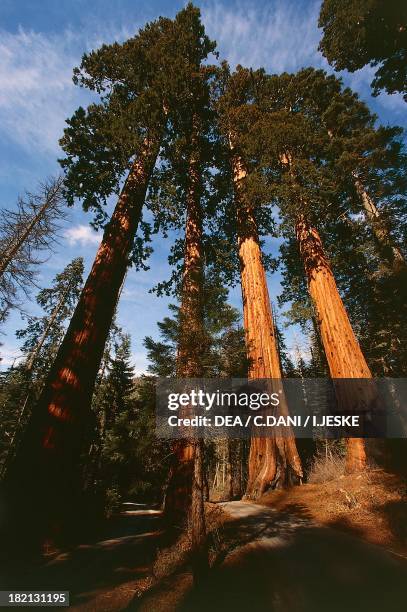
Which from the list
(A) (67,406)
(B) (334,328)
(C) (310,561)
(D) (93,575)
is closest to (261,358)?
(B) (334,328)

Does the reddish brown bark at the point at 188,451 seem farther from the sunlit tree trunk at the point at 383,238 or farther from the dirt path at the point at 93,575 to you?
the sunlit tree trunk at the point at 383,238

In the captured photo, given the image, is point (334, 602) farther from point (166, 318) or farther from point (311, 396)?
point (311, 396)

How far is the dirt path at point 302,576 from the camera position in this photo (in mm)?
2779

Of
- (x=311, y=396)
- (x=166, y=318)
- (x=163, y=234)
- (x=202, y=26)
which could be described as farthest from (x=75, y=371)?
(x=311, y=396)

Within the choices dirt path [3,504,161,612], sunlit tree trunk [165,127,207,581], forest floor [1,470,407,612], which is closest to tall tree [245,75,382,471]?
forest floor [1,470,407,612]

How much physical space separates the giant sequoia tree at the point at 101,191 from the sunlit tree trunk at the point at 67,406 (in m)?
0.01

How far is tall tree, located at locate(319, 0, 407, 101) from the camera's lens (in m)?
8.92

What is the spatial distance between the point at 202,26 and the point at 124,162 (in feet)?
20.2

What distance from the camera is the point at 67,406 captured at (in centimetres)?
498

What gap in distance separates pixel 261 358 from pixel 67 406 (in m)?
5.22

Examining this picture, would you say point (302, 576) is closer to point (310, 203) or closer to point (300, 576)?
point (300, 576)

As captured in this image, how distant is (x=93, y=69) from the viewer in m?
8.83

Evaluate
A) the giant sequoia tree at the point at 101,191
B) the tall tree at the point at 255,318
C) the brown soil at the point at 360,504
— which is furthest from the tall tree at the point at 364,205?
the brown soil at the point at 360,504

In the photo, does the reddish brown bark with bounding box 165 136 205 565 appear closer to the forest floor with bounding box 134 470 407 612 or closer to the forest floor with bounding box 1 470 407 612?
the forest floor with bounding box 1 470 407 612
